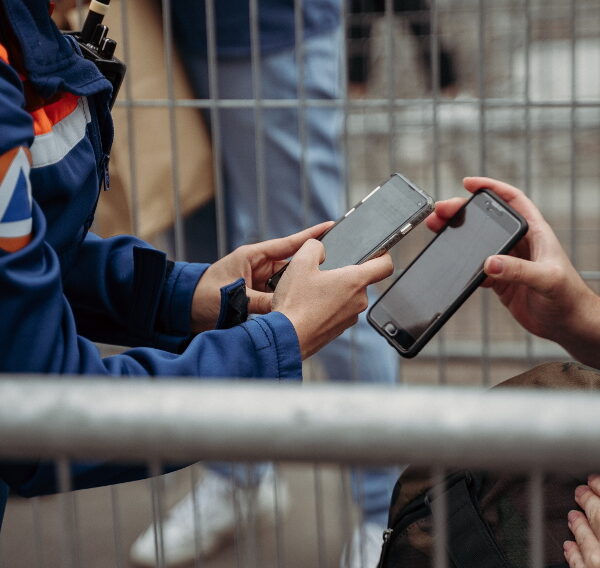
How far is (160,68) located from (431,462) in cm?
125

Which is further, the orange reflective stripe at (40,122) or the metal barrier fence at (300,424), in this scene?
the orange reflective stripe at (40,122)

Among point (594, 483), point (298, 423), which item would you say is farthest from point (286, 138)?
point (298, 423)

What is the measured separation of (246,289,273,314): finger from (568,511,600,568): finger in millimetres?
387

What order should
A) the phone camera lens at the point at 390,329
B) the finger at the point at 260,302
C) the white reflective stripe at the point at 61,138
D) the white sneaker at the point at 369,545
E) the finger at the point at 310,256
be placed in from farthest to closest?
1. the white sneaker at the point at 369,545
2. the phone camera lens at the point at 390,329
3. the finger at the point at 260,302
4. the finger at the point at 310,256
5. the white reflective stripe at the point at 61,138

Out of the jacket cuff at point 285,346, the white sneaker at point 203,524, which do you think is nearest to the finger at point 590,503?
the jacket cuff at point 285,346

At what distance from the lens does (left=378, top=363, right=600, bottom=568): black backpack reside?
90 centimetres

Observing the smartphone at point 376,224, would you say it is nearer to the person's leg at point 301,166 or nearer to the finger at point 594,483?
the finger at point 594,483

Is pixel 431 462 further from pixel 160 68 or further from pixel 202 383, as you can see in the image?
pixel 160 68

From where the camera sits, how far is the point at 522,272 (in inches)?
44.7

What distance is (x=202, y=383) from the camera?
0.55 m

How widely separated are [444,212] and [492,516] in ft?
1.52

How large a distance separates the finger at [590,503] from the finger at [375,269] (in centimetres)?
29

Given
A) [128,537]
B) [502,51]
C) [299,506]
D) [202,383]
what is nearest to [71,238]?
[202,383]

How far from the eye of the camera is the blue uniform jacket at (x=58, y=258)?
759 millimetres
